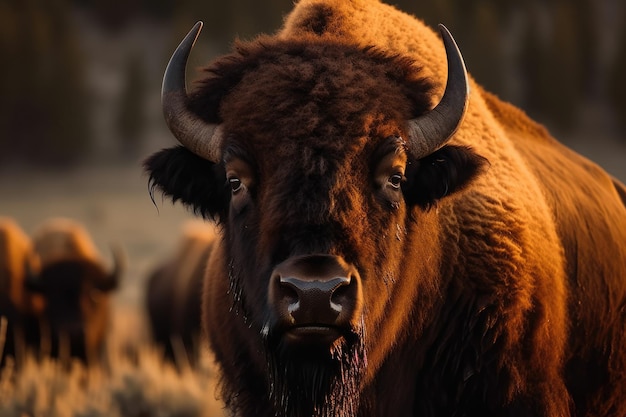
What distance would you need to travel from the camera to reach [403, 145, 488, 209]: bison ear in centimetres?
387

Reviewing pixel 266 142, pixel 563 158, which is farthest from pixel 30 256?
pixel 266 142

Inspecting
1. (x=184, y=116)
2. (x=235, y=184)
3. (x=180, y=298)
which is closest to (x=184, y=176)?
(x=184, y=116)

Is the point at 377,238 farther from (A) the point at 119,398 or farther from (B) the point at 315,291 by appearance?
(A) the point at 119,398

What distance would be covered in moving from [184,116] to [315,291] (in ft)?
3.88

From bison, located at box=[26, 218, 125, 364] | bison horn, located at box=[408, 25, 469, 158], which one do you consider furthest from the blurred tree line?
bison horn, located at box=[408, 25, 469, 158]

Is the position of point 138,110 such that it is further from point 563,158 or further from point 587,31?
point 563,158

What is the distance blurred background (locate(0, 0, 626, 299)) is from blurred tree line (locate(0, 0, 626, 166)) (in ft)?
0.20

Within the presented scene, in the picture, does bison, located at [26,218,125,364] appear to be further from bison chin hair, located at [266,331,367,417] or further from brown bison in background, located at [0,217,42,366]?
bison chin hair, located at [266,331,367,417]

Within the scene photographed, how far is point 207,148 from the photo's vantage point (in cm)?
393

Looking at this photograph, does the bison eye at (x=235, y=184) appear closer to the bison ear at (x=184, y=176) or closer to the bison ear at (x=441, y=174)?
the bison ear at (x=184, y=176)

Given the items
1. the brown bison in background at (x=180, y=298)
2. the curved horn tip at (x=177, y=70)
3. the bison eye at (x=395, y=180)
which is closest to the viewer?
the bison eye at (x=395, y=180)

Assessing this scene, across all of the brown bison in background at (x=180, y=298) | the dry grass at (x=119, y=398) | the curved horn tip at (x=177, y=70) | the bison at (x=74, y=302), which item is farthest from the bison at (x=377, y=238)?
the bison at (x=74, y=302)

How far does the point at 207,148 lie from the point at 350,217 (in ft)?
2.54

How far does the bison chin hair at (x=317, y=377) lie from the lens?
3.49 meters
